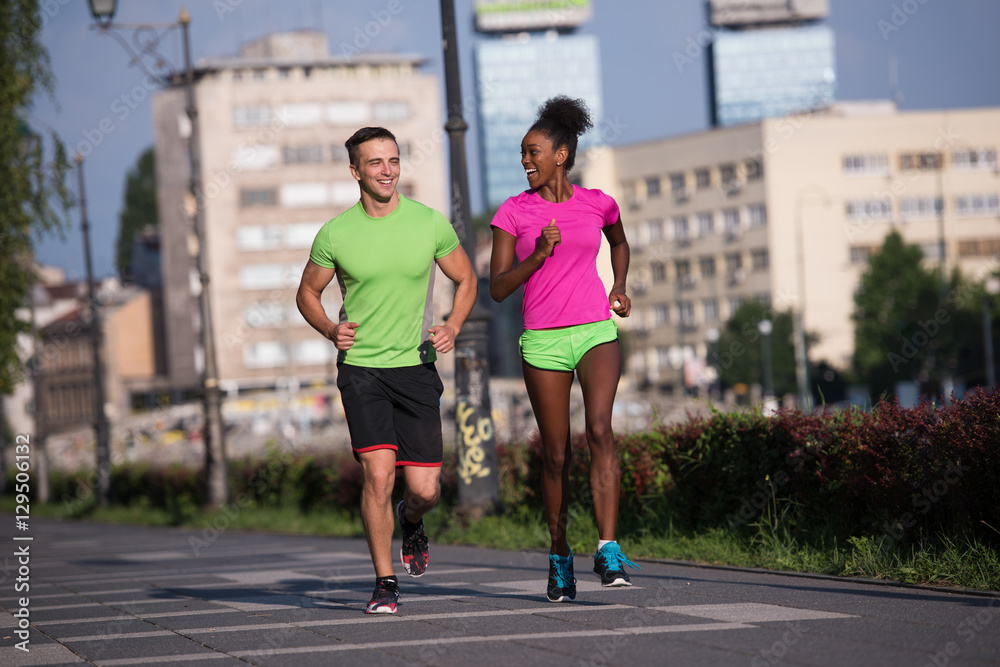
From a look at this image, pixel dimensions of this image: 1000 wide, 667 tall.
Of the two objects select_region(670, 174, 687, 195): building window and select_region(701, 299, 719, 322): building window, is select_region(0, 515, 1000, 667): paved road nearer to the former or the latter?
select_region(701, 299, 719, 322): building window

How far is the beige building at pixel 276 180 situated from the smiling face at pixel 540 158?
9218cm

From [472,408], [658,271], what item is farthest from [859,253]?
[472,408]

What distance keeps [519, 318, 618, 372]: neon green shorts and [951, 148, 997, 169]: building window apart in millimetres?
100311

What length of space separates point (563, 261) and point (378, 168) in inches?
40.8

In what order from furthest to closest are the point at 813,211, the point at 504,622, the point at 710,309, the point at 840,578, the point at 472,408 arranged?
the point at 710,309, the point at 813,211, the point at 472,408, the point at 840,578, the point at 504,622

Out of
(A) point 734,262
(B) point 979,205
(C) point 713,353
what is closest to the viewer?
(C) point 713,353

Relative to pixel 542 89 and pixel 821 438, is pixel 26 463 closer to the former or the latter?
pixel 821 438

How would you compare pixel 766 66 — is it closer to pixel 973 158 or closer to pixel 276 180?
pixel 973 158

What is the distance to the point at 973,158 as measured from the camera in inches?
3893

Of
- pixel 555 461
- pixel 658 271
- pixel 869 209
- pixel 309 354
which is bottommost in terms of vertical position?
pixel 309 354

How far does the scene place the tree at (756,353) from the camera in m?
81.6

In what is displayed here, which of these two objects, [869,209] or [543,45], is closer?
[869,209]

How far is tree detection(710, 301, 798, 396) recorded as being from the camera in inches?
3211

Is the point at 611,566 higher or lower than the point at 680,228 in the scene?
lower
